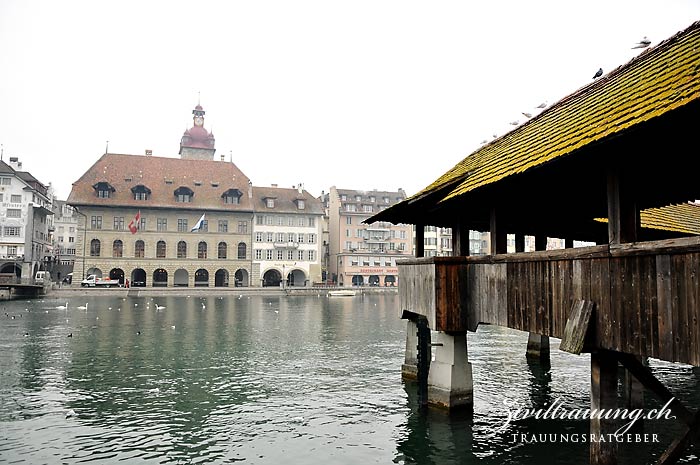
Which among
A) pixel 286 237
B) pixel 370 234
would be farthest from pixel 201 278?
pixel 370 234

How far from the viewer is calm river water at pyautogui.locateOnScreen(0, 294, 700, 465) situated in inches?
500

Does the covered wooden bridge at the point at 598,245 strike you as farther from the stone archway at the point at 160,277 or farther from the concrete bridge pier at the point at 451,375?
the stone archway at the point at 160,277

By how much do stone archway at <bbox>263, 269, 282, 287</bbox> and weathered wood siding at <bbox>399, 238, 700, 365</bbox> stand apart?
3021 inches

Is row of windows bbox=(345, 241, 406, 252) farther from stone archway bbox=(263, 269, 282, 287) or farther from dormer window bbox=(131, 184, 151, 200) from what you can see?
dormer window bbox=(131, 184, 151, 200)

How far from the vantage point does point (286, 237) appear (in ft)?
285

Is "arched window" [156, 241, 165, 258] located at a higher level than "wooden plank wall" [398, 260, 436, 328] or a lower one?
higher

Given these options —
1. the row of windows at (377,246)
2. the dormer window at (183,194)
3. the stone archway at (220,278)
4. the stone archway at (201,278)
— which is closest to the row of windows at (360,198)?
the row of windows at (377,246)

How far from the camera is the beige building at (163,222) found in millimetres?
77812

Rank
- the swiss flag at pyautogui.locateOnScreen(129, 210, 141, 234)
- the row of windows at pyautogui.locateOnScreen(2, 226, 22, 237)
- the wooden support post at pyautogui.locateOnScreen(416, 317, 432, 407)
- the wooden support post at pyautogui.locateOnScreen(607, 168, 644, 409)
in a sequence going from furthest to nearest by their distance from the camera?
the row of windows at pyautogui.locateOnScreen(2, 226, 22, 237), the swiss flag at pyautogui.locateOnScreen(129, 210, 141, 234), the wooden support post at pyautogui.locateOnScreen(416, 317, 432, 407), the wooden support post at pyautogui.locateOnScreen(607, 168, 644, 409)

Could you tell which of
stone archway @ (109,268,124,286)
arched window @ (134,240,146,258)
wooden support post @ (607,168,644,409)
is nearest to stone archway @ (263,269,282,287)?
arched window @ (134,240,146,258)

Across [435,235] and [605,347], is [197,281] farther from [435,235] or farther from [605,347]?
[605,347]

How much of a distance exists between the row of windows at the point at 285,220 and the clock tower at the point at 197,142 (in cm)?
3751

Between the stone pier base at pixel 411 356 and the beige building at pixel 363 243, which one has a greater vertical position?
the beige building at pixel 363 243

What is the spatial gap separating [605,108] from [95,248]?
78961 millimetres
